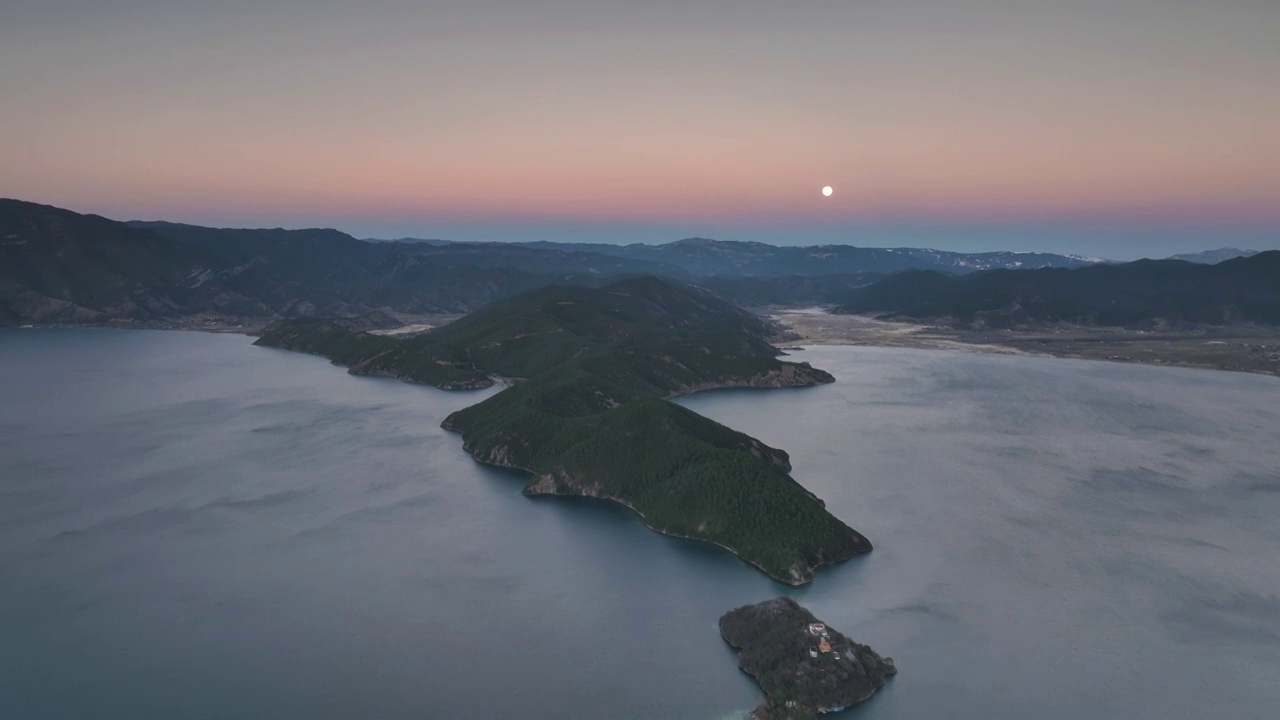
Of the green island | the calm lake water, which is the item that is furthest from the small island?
the green island

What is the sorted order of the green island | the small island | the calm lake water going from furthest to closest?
1. the green island
2. the calm lake water
3. the small island

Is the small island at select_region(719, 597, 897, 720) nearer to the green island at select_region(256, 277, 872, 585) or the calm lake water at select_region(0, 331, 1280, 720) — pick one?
the calm lake water at select_region(0, 331, 1280, 720)

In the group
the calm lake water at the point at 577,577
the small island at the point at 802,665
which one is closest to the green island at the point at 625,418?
the calm lake water at the point at 577,577

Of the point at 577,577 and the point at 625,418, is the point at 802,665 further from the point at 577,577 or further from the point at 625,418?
the point at 625,418

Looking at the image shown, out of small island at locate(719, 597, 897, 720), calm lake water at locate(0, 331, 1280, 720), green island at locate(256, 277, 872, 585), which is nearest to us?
small island at locate(719, 597, 897, 720)

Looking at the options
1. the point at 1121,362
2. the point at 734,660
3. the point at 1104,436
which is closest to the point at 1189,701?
the point at 734,660

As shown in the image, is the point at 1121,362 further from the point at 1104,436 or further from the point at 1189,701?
the point at 1189,701
